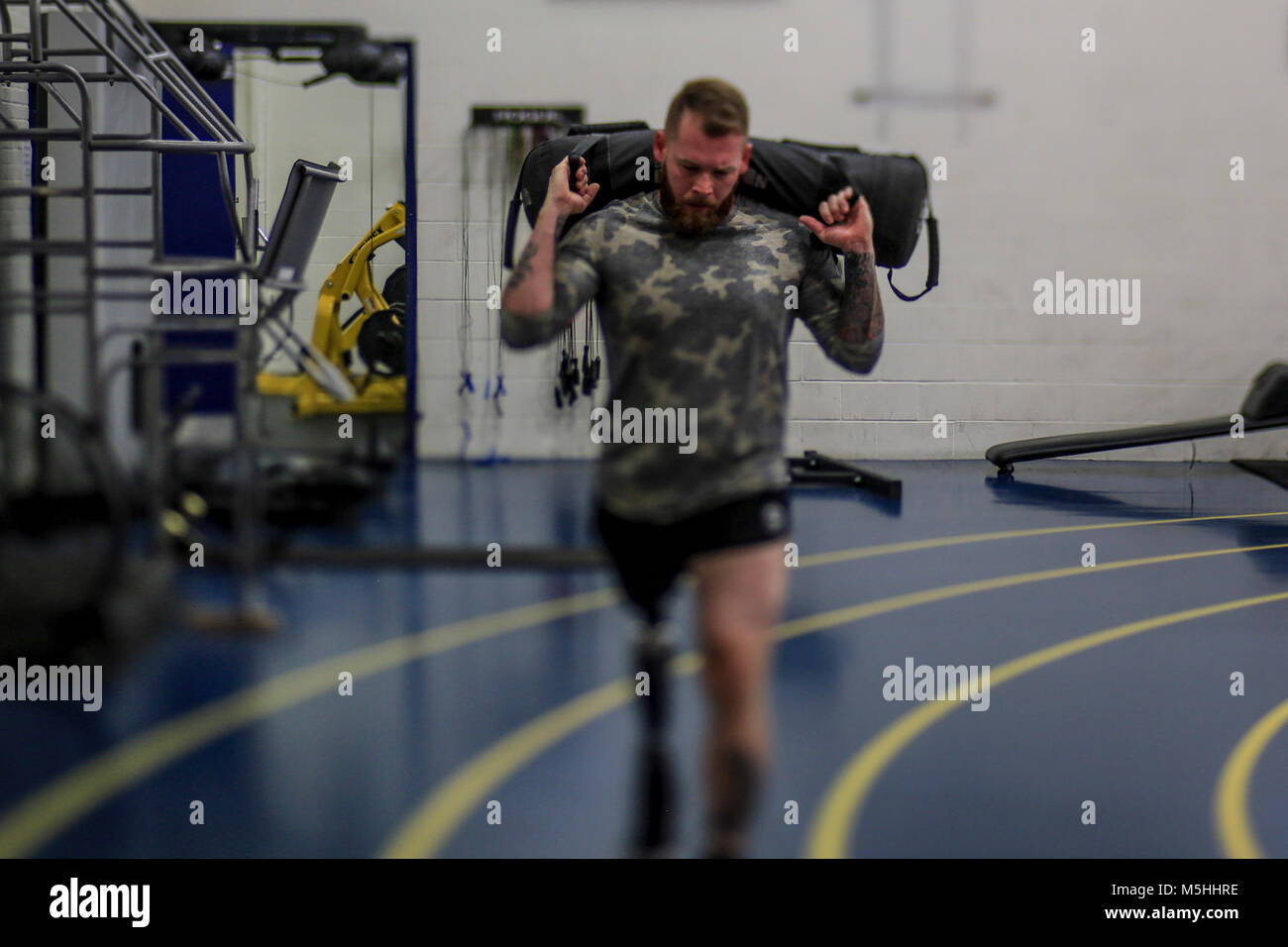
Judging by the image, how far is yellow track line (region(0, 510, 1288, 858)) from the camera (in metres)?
1.06

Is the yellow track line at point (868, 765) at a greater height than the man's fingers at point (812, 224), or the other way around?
the man's fingers at point (812, 224)

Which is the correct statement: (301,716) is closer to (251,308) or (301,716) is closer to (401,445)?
(401,445)

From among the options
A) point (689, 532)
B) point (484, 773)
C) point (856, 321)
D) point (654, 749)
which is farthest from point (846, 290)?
point (484, 773)

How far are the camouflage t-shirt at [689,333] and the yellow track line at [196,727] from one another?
227 mm

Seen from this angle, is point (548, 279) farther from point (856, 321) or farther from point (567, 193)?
point (856, 321)

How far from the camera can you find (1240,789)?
5.58 ft

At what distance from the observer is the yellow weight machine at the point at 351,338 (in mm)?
883

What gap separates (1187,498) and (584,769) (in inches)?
63.9
